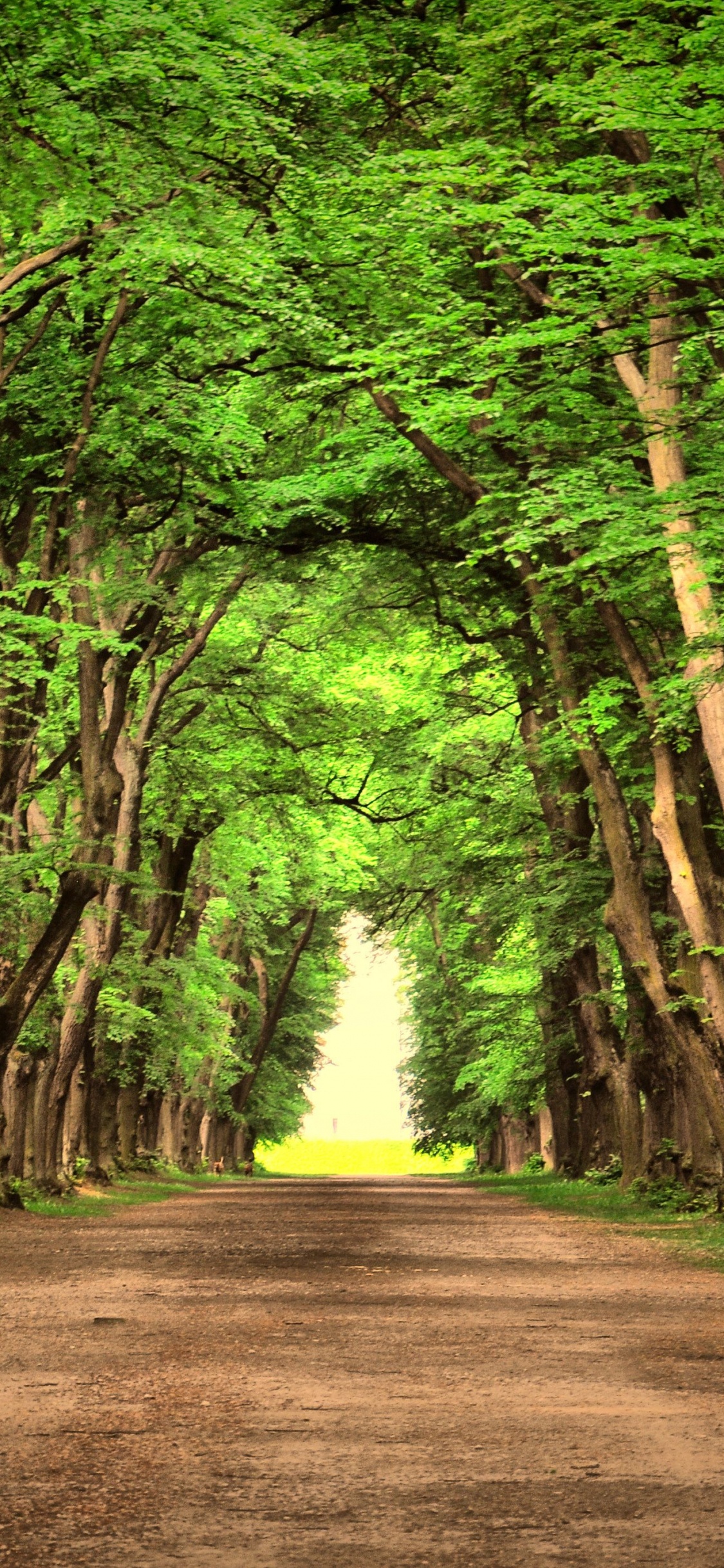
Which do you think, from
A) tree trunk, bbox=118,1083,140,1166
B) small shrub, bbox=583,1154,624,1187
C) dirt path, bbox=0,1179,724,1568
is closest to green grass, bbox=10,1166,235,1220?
tree trunk, bbox=118,1083,140,1166

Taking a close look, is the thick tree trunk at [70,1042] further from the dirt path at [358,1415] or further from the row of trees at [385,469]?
the dirt path at [358,1415]

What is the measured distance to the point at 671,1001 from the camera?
824 inches

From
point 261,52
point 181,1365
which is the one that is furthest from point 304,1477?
point 261,52

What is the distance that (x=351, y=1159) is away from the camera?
357 feet

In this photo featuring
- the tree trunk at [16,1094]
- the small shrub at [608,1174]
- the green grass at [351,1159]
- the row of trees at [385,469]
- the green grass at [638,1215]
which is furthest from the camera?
the green grass at [351,1159]

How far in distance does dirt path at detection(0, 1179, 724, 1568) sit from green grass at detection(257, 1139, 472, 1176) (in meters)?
81.7

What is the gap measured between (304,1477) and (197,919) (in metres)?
35.6

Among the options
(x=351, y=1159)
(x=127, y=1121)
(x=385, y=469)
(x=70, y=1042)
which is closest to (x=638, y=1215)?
(x=70, y=1042)

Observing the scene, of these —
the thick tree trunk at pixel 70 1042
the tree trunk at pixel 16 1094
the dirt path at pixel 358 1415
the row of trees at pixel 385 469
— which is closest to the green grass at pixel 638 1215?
the row of trees at pixel 385 469

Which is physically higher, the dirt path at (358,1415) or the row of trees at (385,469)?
the row of trees at (385,469)

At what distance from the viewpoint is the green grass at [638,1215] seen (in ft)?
60.4

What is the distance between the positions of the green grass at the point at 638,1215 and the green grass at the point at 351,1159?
2472 inches

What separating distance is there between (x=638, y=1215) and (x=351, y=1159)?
3414 inches

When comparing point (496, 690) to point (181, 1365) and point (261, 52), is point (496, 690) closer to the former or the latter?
point (261, 52)
